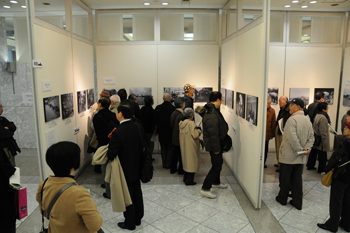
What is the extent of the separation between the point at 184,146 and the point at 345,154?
9.94 ft

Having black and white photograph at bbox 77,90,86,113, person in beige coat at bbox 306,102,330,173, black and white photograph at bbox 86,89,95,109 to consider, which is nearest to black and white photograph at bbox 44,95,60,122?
black and white photograph at bbox 77,90,86,113

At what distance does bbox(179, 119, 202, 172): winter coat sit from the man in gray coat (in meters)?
1.76

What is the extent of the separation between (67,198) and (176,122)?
4.22 m

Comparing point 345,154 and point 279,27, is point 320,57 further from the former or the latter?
point 345,154

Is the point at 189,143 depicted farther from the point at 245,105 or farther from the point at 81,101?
the point at 81,101

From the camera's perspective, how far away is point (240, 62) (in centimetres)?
559

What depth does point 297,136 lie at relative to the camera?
450 centimetres

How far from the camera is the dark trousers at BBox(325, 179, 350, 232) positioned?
3.80 meters

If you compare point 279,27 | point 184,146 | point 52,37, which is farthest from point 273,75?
point 52,37

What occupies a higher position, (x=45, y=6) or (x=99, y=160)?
(x=45, y=6)

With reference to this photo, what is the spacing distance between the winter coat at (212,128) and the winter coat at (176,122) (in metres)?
1.11

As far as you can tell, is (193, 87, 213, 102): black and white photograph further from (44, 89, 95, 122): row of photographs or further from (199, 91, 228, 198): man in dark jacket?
(44, 89, 95, 122): row of photographs

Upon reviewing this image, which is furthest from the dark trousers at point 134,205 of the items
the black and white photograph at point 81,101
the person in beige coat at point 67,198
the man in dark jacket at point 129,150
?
the black and white photograph at point 81,101

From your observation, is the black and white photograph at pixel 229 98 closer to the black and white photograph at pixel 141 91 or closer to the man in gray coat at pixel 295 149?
the man in gray coat at pixel 295 149
